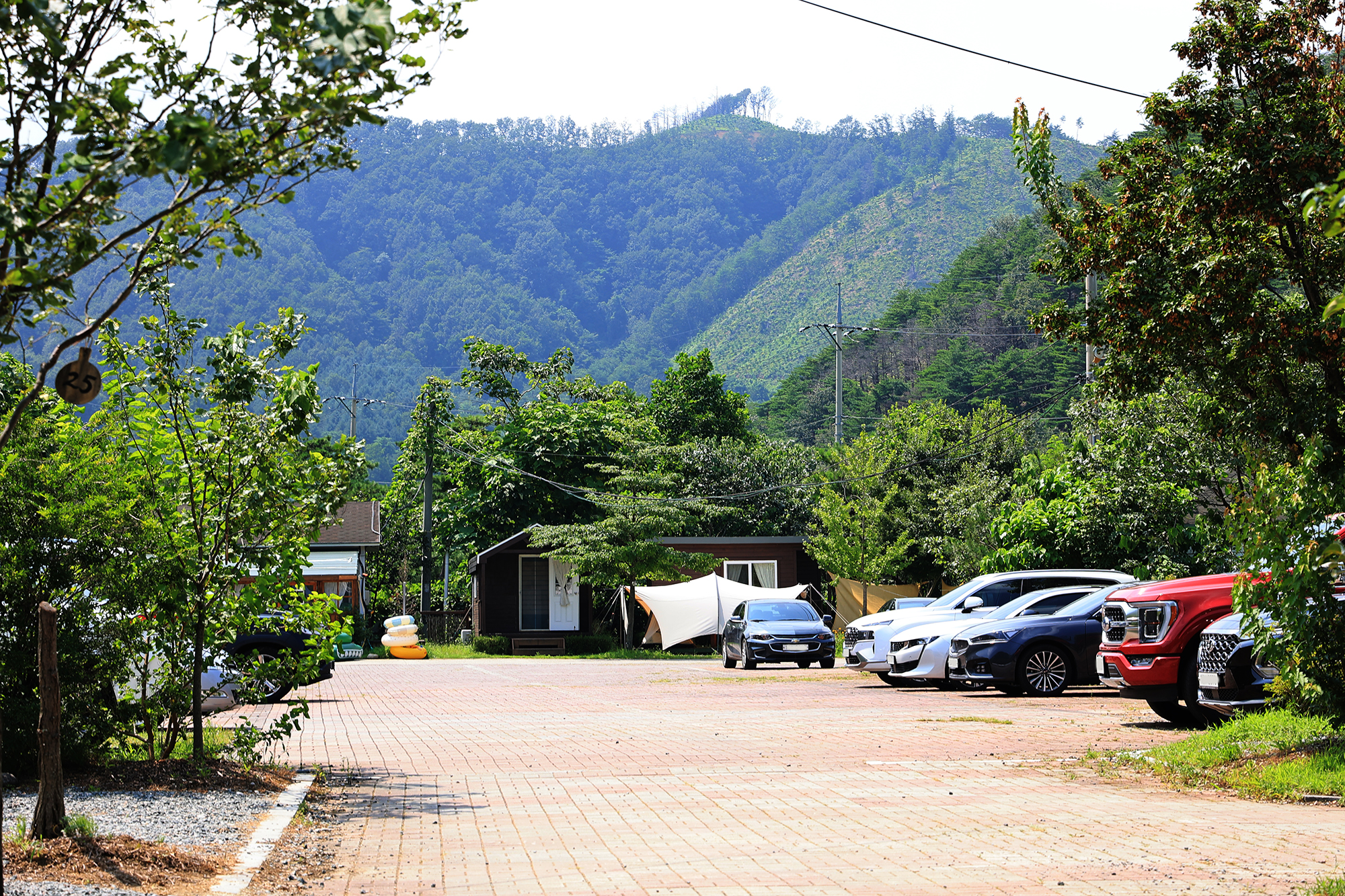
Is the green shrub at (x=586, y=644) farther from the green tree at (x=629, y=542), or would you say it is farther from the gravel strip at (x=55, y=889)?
the gravel strip at (x=55, y=889)

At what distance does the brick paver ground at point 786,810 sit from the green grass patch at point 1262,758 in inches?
15.8

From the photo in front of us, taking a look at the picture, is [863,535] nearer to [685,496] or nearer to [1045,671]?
[685,496]

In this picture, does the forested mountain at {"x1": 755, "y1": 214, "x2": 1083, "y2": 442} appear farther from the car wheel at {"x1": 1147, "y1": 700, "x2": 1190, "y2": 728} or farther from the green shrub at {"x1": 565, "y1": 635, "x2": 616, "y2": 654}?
the car wheel at {"x1": 1147, "y1": 700, "x2": 1190, "y2": 728}

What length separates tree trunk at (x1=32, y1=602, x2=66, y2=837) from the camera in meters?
6.61

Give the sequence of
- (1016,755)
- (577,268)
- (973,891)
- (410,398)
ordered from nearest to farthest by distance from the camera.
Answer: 1. (973,891)
2. (1016,755)
3. (410,398)
4. (577,268)

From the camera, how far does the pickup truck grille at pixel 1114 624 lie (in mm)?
13102

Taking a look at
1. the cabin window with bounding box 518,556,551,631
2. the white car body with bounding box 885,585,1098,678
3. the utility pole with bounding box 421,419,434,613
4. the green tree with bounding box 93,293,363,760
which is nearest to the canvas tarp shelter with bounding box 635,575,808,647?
the cabin window with bounding box 518,556,551,631

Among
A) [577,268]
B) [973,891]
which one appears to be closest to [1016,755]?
[973,891]

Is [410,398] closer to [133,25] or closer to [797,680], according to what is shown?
[797,680]

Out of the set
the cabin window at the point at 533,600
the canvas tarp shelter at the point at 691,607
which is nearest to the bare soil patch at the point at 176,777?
the canvas tarp shelter at the point at 691,607

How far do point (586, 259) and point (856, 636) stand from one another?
165517 millimetres

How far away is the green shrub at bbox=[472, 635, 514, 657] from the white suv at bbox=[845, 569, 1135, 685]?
835 inches

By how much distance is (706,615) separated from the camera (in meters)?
37.0

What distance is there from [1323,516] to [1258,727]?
7.15ft
